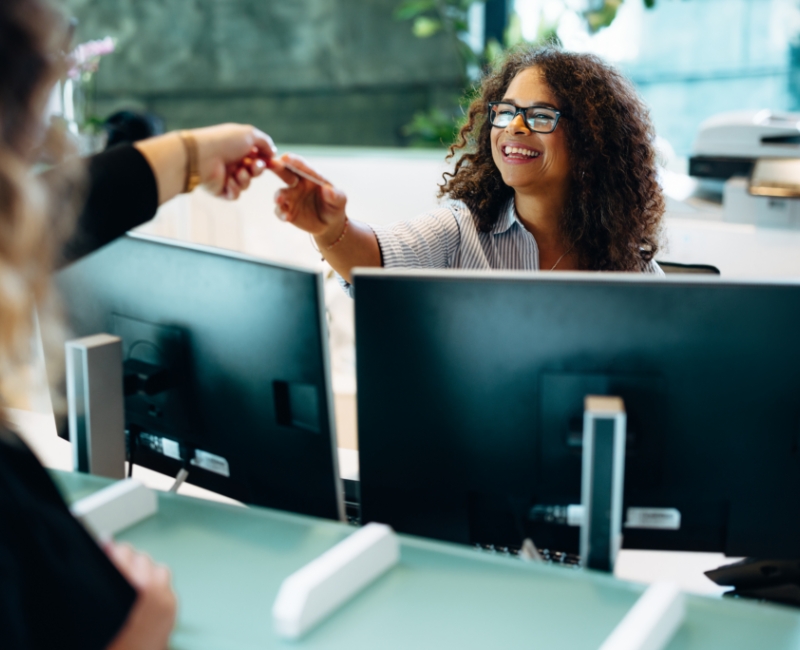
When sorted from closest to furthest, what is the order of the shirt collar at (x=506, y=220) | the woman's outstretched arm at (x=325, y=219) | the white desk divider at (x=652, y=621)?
the white desk divider at (x=652, y=621), the woman's outstretched arm at (x=325, y=219), the shirt collar at (x=506, y=220)

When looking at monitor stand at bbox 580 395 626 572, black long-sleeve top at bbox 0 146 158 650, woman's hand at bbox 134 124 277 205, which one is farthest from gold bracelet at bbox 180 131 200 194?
monitor stand at bbox 580 395 626 572

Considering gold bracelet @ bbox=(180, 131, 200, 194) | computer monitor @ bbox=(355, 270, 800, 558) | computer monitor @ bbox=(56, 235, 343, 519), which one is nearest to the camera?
computer monitor @ bbox=(355, 270, 800, 558)

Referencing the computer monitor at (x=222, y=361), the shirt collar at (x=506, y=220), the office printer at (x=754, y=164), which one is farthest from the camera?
the office printer at (x=754, y=164)

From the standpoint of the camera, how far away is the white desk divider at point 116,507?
1076 mm

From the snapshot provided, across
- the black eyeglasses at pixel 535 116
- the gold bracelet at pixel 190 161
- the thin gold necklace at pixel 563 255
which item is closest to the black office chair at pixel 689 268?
the thin gold necklace at pixel 563 255

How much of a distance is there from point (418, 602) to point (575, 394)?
0.30m

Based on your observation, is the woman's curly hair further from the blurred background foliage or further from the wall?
the wall

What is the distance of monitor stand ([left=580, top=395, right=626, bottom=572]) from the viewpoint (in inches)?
36.4

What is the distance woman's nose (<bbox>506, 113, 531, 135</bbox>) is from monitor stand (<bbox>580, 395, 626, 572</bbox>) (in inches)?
36.8

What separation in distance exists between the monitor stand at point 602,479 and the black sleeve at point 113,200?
614mm

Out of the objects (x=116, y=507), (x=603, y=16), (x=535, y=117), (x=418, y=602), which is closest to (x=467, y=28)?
(x=603, y=16)

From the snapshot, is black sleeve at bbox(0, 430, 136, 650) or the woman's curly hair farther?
the woman's curly hair

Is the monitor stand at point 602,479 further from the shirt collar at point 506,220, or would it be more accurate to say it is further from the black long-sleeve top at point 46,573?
the shirt collar at point 506,220

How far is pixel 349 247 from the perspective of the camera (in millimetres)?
1713
